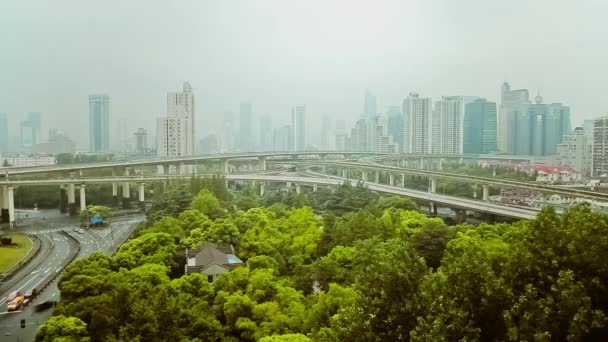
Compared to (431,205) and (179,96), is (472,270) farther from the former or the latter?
(179,96)

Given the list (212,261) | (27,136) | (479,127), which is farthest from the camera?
(479,127)

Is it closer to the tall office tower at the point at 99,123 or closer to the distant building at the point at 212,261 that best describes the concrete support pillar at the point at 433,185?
the distant building at the point at 212,261

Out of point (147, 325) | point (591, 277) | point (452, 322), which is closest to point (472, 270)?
point (452, 322)

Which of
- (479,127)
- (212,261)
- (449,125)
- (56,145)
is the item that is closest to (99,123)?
(56,145)

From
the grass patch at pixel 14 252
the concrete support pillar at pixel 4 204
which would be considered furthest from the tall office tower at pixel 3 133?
the grass patch at pixel 14 252

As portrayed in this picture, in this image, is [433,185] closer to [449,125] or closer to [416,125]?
[449,125]

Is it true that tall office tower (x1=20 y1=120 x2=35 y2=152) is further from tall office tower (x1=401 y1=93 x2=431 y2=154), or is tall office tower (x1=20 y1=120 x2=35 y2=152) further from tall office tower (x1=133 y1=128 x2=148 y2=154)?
tall office tower (x1=401 y1=93 x2=431 y2=154)

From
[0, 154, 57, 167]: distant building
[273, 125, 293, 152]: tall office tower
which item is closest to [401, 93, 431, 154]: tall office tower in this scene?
[273, 125, 293, 152]: tall office tower
